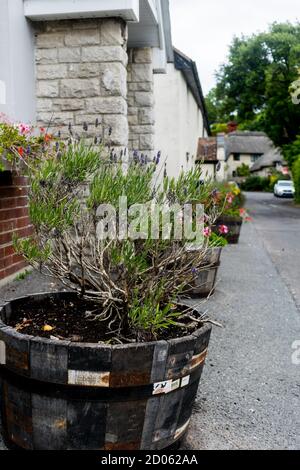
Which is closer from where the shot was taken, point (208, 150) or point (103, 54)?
point (103, 54)

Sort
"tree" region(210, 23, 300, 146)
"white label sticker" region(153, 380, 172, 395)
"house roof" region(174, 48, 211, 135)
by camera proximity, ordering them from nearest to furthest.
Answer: "white label sticker" region(153, 380, 172, 395) → "house roof" region(174, 48, 211, 135) → "tree" region(210, 23, 300, 146)

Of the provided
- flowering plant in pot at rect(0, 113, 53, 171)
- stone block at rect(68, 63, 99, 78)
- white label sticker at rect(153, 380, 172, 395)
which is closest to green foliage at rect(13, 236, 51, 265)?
white label sticker at rect(153, 380, 172, 395)

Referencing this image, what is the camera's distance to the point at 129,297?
2.75 meters

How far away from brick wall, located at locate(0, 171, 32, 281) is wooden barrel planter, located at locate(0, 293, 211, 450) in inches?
126

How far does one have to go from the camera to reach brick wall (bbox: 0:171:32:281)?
18.2 feet

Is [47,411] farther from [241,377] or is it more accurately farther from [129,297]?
[241,377]

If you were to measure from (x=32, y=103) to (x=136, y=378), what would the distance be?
499cm

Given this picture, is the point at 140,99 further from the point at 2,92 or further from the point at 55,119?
the point at 2,92

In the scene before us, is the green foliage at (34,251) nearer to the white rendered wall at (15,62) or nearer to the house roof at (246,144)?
the white rendered wall at (15,62)

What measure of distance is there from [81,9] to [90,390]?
5.18m

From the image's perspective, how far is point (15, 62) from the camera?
5926 millimetres

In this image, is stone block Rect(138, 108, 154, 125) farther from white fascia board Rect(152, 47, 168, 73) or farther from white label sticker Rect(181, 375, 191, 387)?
white label sticker Rect(181, 375, 191, 387)

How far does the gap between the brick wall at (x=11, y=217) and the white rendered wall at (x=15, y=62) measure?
2.59ft

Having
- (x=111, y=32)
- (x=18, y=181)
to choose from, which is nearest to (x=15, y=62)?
(x=111, y=32)
